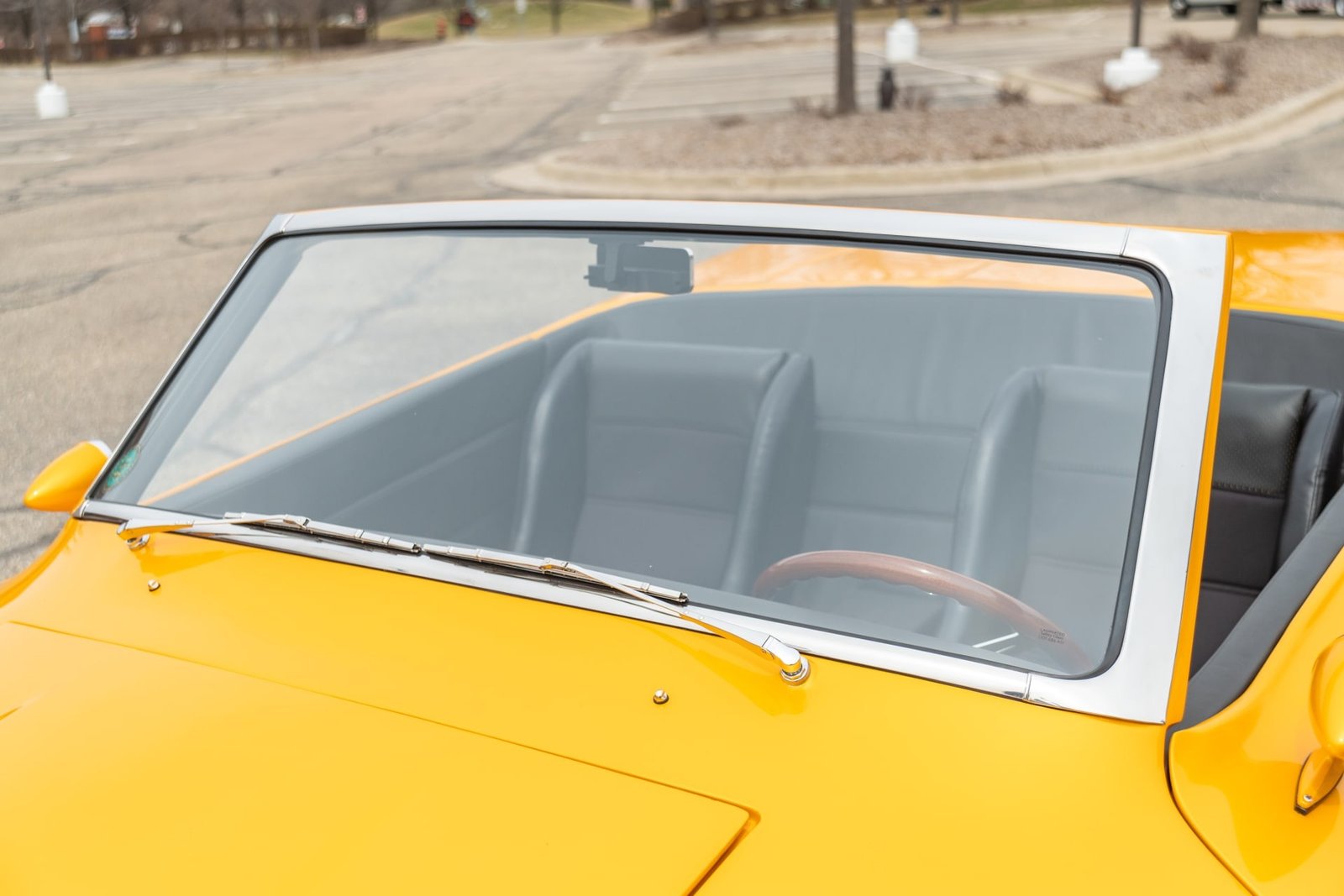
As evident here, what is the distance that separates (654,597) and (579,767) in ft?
0.87

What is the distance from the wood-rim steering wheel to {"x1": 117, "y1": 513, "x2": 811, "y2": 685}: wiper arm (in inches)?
7.6

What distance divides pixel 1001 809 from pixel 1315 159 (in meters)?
10.9

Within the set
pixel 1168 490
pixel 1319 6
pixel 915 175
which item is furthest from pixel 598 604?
pixel 1319 6

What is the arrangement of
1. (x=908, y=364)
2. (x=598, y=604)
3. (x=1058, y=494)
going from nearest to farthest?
1. (x=598, y=604)
2. (x=1058, y=494)
3. (x=908, y=364)

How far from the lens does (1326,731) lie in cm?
114

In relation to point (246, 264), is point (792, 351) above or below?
below

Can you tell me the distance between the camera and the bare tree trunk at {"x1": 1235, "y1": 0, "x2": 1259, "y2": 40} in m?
17.5

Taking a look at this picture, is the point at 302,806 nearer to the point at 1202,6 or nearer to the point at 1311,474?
the point at 1311,474

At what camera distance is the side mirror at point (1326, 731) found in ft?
3.74

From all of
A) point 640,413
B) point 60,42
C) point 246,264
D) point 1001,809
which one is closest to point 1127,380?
point 1001,809

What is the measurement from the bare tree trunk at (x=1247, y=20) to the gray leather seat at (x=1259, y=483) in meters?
17.6

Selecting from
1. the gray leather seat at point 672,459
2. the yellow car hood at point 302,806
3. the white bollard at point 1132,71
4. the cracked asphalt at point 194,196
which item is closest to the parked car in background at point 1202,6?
the cracked asphalt at point 194,196

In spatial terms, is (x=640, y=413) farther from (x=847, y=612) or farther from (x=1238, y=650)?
(x=1238, y=650)

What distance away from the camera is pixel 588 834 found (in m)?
1.18
